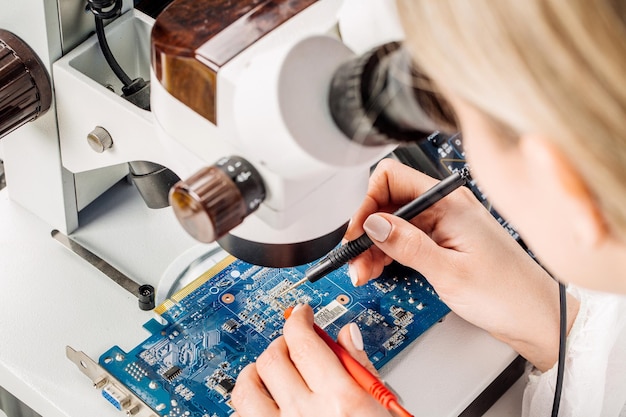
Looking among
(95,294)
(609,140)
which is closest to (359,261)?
(95,294)

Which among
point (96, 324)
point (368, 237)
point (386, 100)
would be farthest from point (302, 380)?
point (386, 100)

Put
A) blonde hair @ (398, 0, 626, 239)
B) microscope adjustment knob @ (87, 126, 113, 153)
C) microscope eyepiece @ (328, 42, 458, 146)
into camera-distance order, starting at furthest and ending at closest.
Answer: microscope adjustment knob @ (87, 126, 113, 153)
microscope eyepiece @ (328, 42, 458, 146)
blonde hair @ (398, 0, 626, 239)

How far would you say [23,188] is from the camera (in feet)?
3.84

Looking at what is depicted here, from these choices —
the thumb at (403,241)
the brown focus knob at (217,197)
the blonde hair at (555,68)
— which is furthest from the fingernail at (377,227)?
the blonde hair at (555,68)

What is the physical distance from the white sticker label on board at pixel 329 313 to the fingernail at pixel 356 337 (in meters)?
0.09

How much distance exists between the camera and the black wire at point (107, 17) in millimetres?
974

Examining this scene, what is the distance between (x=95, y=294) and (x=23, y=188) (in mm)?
191

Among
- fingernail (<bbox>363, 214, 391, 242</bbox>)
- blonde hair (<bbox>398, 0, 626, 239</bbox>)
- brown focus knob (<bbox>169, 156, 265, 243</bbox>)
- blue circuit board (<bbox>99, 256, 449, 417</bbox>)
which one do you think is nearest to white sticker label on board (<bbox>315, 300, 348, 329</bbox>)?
blue circuit board (<bbox>99, 256, 449, 417</bbox>)

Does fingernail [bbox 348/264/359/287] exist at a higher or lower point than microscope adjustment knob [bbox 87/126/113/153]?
lower

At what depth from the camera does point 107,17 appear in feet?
3.25

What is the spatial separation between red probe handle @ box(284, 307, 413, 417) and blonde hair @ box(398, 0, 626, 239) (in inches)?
16.5

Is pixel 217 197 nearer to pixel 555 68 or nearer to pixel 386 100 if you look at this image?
pixel 386 100

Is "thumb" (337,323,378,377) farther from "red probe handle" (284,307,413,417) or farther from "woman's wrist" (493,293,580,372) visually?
"woman's wrist" (493,293,580,372)

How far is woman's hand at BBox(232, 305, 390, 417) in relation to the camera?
0.90m
